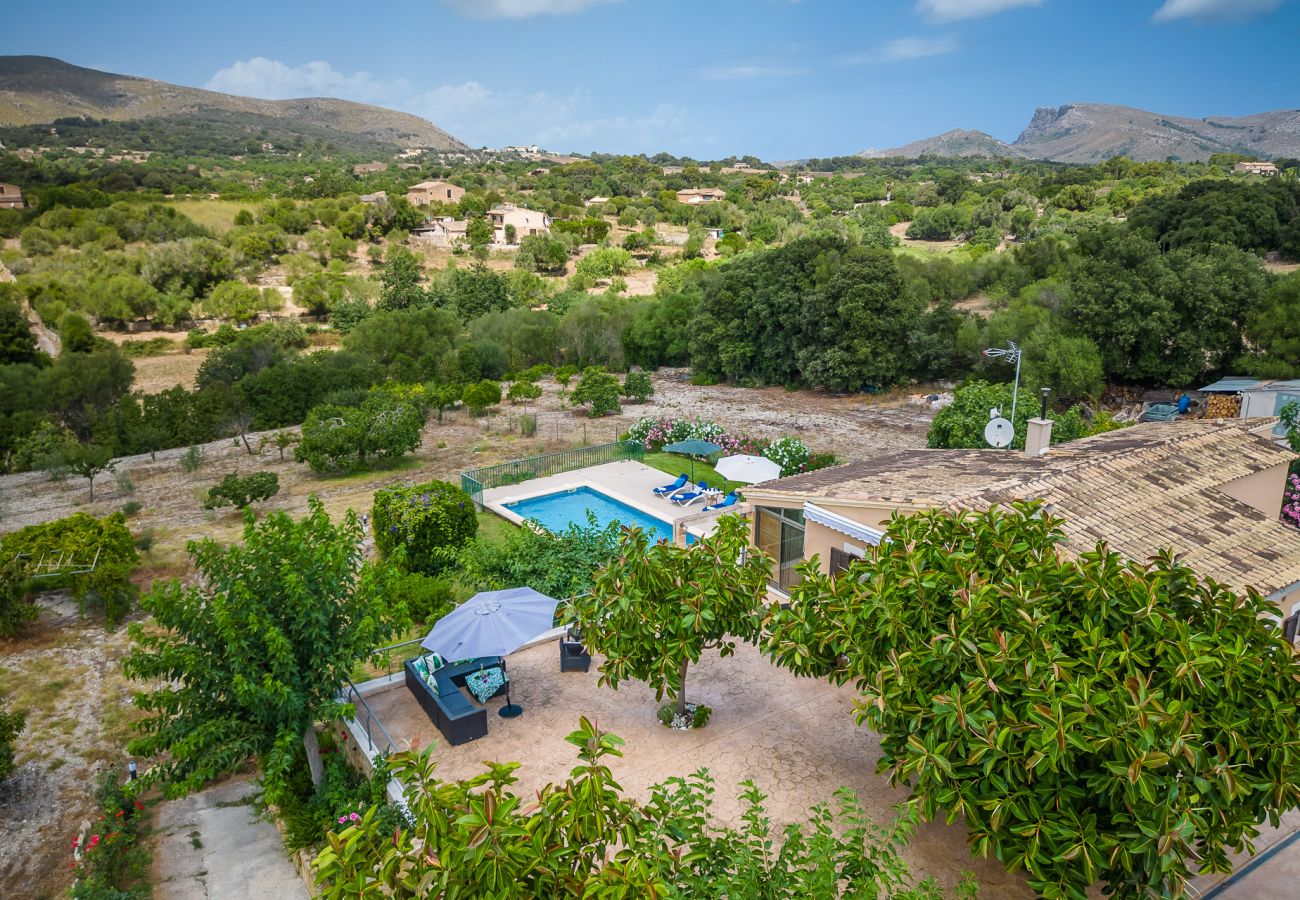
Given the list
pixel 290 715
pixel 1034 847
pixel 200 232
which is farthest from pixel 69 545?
pixel 200 232

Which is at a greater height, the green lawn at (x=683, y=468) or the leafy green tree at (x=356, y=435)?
the leafy green tree at (x=356, y=435)

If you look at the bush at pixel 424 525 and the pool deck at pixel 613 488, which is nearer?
the bush at pixel 424 525

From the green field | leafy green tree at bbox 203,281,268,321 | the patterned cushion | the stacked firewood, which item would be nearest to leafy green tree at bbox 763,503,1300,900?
the patterned cushion

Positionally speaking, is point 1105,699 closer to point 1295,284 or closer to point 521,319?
point 1295,284

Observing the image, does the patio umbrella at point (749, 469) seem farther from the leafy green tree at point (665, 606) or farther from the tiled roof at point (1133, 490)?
the leafy green tree at point (665, 606)

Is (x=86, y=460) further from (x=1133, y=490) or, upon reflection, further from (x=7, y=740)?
(x=1133, y=490)

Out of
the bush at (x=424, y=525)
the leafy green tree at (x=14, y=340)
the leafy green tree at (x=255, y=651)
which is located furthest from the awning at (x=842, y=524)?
the leafy green tree at (x=14, y=340)

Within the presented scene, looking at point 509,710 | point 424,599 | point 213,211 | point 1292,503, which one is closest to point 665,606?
point 509,710
